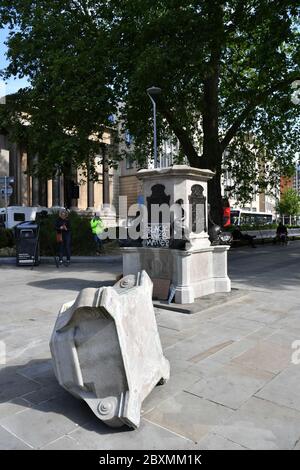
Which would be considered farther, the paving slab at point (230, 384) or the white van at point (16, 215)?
the white van at point (16, 215)

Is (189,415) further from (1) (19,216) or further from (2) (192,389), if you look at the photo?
(1) (19,216)

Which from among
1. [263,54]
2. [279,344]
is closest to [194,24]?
[263,54]

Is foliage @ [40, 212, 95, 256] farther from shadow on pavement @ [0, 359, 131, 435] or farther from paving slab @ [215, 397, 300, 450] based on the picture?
paving slab @ [215, 397, 300, 450]

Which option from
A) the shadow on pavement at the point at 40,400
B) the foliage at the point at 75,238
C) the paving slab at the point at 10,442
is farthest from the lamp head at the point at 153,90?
the paving slab at the point at 10,442

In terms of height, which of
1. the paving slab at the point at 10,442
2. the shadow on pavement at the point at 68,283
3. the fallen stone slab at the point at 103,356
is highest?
the fallen stone slab at the point at 103,356

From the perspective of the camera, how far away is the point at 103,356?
9.84 feet

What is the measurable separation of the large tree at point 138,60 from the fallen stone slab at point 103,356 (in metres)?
11.1

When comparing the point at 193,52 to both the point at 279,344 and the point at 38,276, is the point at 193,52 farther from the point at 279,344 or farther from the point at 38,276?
the point at 279,344

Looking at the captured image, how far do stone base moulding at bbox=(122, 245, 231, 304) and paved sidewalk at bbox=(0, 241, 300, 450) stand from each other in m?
0.68

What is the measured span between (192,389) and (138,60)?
11613mm

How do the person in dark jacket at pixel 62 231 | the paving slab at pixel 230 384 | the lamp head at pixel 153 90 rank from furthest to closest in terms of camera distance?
the lamp head at pixel 153 90 → the person in dark jacket at pixel 62 231 → the paving slab at pixel 230 384

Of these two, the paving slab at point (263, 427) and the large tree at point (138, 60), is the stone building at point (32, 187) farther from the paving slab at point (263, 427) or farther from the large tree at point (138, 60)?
the paving slab at point (263, 427)

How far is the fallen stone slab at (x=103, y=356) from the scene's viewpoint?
9.53 ft

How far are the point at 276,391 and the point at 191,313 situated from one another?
2.88 metres
